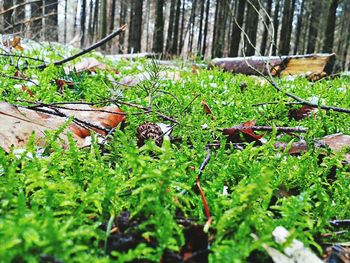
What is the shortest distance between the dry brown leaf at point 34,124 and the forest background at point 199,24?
1.27m

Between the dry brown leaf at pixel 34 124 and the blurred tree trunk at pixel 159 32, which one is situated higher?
the blurred tree trunk at pixel 159 32

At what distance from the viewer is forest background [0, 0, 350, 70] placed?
9297mm

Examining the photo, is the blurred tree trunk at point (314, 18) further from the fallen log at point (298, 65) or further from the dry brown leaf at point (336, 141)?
the dry brown leaf at point (336, 141)

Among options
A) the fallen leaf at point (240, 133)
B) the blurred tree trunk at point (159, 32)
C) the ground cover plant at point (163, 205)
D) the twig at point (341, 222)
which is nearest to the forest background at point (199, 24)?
the blurred tree trunk at point (159, 32)

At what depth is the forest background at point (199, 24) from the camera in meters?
9.30

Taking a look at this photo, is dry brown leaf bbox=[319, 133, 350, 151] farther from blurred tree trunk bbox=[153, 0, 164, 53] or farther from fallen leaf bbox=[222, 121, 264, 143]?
blurred tree trunk bbox=[153, 0, 164, 53]

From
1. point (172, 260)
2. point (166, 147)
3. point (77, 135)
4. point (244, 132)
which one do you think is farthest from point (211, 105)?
point (172, 260)

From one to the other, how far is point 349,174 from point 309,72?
6.99 metres

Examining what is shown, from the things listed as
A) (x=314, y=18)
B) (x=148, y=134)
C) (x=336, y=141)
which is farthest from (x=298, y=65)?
(x=314, y=18)

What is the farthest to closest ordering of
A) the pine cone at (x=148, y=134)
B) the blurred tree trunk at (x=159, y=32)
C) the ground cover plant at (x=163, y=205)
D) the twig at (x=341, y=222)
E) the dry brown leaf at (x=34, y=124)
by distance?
the blurred tree trunk at (x=159, y=32) < the pine cone at (x=148, y=134) < the dry brown leaf at (x=34, y=124) < the twig at (x=341, y=222) < the ground cover plant at (x=163, y=205)

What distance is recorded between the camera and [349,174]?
1.49 metres

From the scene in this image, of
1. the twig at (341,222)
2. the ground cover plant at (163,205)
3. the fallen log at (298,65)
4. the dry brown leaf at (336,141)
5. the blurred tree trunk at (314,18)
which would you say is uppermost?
the blurred tree trunk at (314,18)

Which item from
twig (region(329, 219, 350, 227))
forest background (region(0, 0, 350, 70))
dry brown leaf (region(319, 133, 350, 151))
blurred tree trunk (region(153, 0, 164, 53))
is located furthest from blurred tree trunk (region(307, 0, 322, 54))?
twig (region(329, 219, 350, 227))

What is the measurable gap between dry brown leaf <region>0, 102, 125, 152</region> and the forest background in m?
1.27
